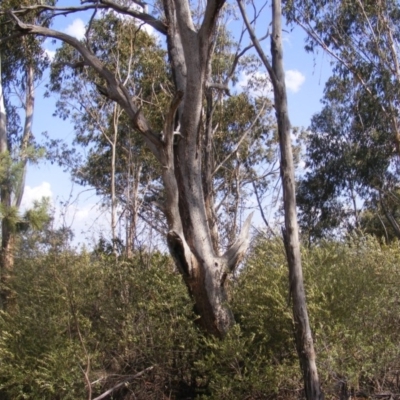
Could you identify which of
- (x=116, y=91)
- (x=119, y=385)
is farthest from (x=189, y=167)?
(x=119, y=385)

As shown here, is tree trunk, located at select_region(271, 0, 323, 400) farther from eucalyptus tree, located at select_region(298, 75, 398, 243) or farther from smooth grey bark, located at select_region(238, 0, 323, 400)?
eucalyptus tree, located at select_region(298, 75, 398, 243)

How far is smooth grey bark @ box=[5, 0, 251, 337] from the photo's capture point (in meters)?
9.00

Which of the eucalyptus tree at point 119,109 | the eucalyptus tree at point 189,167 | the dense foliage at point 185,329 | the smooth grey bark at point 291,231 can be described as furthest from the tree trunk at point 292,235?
the eucalyptus tree at point 119,109

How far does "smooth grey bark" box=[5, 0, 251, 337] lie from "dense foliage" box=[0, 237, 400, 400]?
290 mm

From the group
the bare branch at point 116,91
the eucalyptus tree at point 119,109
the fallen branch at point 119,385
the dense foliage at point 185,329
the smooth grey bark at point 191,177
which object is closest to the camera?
the dense foliage at point 185,329

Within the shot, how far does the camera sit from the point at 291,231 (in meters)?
7.37

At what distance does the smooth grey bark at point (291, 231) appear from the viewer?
7.09 metres

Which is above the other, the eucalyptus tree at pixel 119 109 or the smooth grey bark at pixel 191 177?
the eucalyptus tree at pixel 119 109

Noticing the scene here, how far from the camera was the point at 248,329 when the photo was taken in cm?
902

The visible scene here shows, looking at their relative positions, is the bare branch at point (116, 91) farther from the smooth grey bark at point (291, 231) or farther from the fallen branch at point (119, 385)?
the fallen branch at point (119, 385)

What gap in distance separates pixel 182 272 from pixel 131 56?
1099cm

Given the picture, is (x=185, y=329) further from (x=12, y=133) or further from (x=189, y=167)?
(x=12, y=133)

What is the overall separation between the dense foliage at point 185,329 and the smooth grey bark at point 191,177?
290 mm

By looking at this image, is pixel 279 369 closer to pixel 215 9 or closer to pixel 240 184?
pixel 215 9
